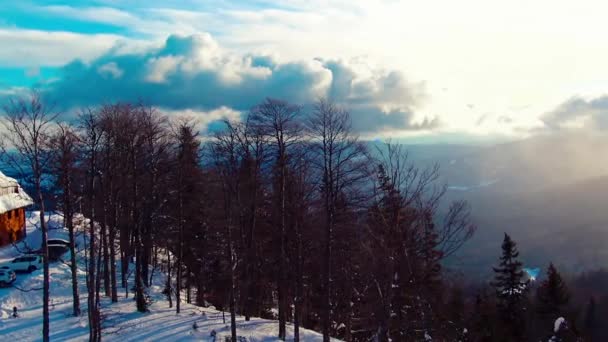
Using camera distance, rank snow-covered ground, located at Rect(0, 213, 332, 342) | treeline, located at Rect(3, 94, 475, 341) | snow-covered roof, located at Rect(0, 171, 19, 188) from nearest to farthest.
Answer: treeline, located at Rect(3, 94, 475, 341) → snow-covered ground, located at Rect(0, 213, 332, 342) → snow-covered roof, located at Rect(0, 171, 19, 188)

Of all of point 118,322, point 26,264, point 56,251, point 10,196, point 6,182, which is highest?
point 6,182

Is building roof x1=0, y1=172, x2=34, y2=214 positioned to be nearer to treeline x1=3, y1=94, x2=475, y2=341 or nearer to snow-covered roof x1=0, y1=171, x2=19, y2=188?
snow-covered roof x1=0, y1=171, x2=19, y2=188

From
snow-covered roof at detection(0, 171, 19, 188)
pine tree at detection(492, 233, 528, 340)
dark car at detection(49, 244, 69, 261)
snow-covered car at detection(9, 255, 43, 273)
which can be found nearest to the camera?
snow-covered car at detection(9, 255, 43, 273)

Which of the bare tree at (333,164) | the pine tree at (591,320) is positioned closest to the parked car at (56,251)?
the bare tree at (333,164)

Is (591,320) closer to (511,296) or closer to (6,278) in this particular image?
(511,296)

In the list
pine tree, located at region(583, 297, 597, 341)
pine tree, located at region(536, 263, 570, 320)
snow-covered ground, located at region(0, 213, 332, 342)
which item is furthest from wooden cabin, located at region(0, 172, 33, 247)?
pine tree, located at region(583, 297, 597, 341)

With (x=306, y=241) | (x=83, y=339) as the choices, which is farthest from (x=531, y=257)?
(x=83, y=339)

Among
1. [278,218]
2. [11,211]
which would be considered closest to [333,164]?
[278,218]
